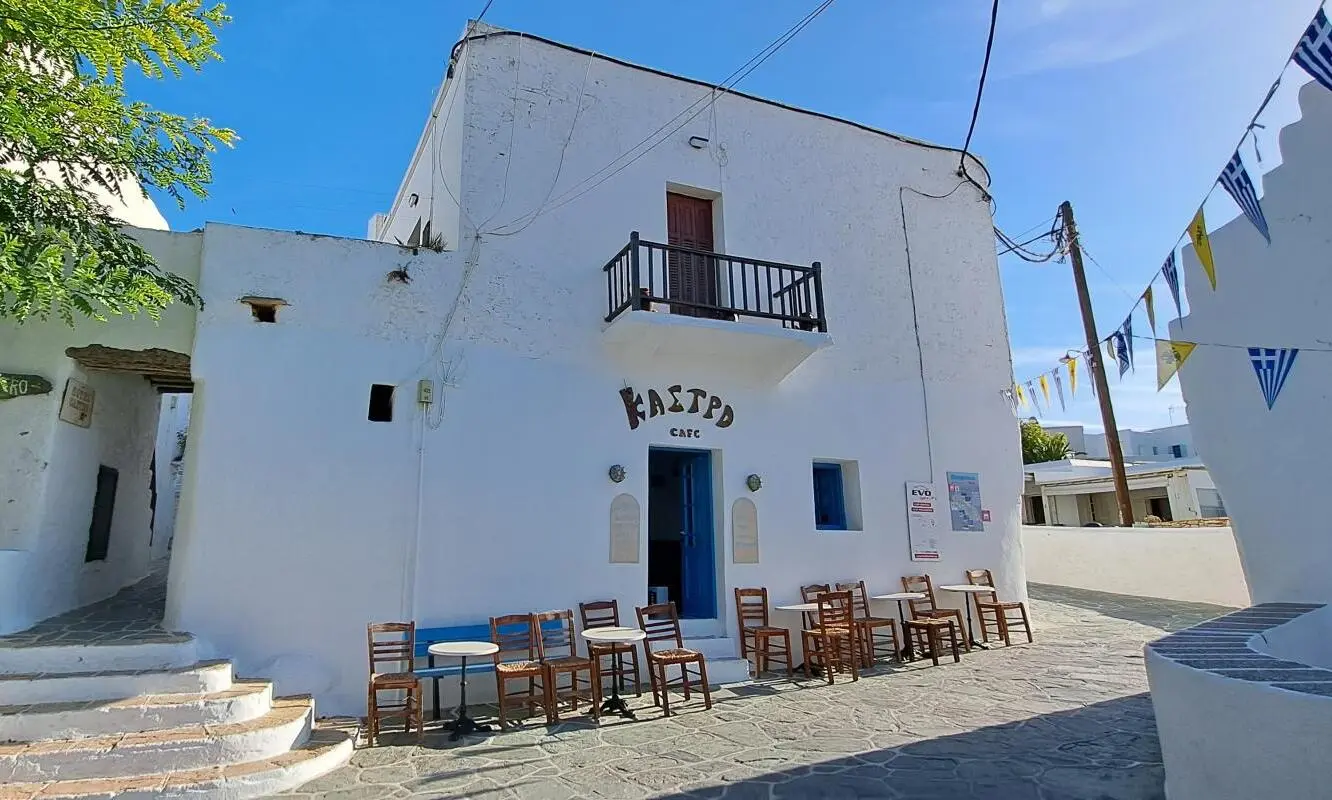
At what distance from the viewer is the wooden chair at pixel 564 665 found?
600cm

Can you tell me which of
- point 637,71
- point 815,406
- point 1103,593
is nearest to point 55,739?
point 815,406

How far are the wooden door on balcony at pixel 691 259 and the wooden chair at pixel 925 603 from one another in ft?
13.2

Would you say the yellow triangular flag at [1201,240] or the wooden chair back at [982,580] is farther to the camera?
the wooden chair back at [982,580]

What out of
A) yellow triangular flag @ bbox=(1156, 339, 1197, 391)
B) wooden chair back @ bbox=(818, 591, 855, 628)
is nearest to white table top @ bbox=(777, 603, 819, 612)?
wooden chair back @ bbox=(818, 591, 855, 628)

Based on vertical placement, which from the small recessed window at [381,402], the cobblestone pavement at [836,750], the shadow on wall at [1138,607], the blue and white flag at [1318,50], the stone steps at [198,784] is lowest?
the cobblestone pavement at [836,750]

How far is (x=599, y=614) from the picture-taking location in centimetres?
725

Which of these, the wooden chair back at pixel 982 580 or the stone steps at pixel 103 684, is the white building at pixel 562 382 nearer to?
the wooden chair back at pixel 982 580

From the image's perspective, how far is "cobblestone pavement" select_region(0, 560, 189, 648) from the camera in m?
5.39

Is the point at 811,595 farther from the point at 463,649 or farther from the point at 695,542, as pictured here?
the point at 463,649

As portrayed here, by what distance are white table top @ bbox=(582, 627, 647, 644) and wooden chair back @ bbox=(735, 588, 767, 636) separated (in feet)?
5.79

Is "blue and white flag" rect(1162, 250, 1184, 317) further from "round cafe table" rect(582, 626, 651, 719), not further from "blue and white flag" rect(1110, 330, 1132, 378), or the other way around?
"round cafe table" rect(582, 626, 651, 719)

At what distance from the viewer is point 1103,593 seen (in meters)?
13.3

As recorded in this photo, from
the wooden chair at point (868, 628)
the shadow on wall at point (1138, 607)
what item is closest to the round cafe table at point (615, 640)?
the wooden chair at point (868, 628)

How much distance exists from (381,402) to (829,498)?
547 cm
